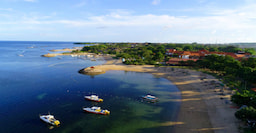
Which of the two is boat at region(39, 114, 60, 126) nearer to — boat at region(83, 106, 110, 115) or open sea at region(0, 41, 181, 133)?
open sea at region(0, 41, 181, 133)

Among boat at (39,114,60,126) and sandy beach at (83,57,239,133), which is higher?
sandy beach at (83,57,239,133)

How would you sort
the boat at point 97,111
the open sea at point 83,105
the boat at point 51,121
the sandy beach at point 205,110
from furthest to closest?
the boat at point 97,111
the boat at point 51,121
the open sea at point 83,105
the sandy beach at point 205,110

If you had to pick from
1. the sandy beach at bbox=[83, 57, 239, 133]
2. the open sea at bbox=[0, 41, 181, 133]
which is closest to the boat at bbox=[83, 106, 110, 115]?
the open sea at bbox=[0, 41, 181, 133]

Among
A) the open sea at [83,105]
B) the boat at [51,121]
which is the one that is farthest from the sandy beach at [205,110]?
the boat at [51,121]

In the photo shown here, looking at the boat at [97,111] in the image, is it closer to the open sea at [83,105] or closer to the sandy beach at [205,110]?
the open sea at [83,105]

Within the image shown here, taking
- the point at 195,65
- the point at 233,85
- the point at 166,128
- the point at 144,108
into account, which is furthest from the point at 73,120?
the point at 195,65

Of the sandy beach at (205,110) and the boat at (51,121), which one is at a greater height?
the sandy beach at (205,110)

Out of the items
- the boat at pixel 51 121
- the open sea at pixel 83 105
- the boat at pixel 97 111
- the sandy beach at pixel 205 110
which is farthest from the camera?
the boat at pixel 97 111

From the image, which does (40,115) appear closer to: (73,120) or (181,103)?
(73,120)

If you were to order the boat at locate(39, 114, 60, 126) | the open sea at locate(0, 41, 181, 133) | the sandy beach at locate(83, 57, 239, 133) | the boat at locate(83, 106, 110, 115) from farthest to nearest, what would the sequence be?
the boat at locate(83, 106, 110, 115), the boat at locate(39, 114, 60, 126), the open sea at locate(0, 41, 181, 133), the sandy beach at locate(83, 57, 239, 133)

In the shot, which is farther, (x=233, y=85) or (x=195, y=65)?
(x=195, y=65)

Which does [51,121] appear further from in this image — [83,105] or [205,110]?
[205,110]
